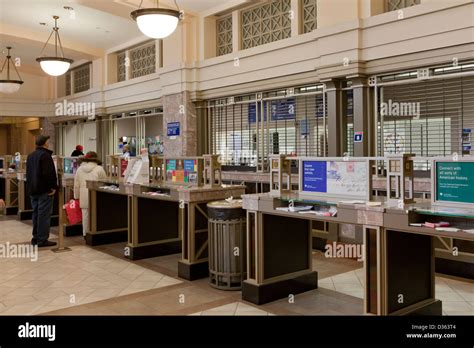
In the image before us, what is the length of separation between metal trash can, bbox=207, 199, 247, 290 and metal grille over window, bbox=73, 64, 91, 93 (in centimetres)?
1122

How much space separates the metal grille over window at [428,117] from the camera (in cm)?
607

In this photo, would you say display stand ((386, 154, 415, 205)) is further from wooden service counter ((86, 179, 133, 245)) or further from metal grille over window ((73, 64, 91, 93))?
metal grille over window ((73, 64, 91, 93))

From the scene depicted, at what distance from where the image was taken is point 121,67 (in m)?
13.6

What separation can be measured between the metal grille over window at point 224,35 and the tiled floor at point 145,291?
15.8 ft

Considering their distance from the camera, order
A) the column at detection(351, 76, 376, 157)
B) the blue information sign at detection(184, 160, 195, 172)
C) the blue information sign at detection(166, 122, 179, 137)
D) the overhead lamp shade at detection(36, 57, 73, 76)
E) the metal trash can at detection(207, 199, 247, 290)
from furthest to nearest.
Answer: the overhead lamp shade at detection(36, 57, 73, 76) → the blue information sign at detection(166, 122, 179, 137) → the column at detection(351, 76, 376, 157) → the blue information sign at detection(184, 160, 195, 172) → the metal trash can at detection(207, 199, 247, 290)

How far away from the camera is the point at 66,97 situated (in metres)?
16.2

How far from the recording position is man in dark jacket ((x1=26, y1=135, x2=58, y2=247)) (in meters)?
7.39

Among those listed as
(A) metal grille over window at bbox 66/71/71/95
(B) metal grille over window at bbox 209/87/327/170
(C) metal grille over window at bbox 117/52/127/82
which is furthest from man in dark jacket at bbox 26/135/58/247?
(A) metal grille over window at bbox 66/71/71/95

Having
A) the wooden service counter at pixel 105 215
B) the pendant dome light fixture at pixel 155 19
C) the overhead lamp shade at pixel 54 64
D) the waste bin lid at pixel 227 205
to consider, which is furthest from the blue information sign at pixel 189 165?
the overhead lamp shade at pixel 54 64

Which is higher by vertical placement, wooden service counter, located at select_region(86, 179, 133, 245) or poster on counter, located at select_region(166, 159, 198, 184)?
poster on counter, located at select_region(166, 159, 198, 184)

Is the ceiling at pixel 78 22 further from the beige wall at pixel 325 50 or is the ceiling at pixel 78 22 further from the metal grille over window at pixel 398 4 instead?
the metal grille over window at pixel 398 4

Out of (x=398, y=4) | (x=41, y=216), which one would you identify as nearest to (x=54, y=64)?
(x=41, y=216)

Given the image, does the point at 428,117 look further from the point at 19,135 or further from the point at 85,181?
the point at 19,135
